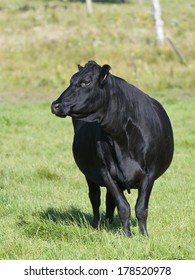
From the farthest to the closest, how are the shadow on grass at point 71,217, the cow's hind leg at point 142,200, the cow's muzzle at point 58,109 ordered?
the shadow on grass at point 71,217, the cow's hind leg at point 142,200, the cow's muzzle at point 58,109

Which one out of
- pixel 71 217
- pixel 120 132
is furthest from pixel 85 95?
pixel 71 217

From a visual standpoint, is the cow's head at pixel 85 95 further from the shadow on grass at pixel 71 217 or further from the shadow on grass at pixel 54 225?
the shadow on grass at pixel 71 217

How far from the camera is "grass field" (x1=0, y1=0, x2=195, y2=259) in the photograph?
6.41 metres

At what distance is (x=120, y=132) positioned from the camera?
658cm

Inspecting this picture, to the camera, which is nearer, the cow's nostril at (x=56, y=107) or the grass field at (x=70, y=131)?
the cow's nostril at (x=56, y=107)

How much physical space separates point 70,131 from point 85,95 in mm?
→ 9630

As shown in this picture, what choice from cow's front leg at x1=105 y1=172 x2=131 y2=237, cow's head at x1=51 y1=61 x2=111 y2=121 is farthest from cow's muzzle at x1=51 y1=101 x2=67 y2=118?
cow's front leg at x1=105 y1=172 x2=131 y2=237

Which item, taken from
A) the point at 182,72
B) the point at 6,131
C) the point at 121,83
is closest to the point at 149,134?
the point at 121,83

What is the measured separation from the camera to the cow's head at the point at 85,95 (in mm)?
6082

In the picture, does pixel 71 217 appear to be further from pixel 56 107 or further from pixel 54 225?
pixel 56 107

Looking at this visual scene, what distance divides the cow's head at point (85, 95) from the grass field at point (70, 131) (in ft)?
3.88

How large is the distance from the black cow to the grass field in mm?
478

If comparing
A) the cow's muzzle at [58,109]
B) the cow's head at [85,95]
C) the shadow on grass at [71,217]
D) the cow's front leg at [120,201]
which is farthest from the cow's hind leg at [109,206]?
the cow's muzzle at [58,109]

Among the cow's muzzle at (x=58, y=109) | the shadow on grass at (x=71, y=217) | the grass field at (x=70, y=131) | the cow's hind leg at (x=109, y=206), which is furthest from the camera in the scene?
the cow's hind leg at (x=109, y=206)
